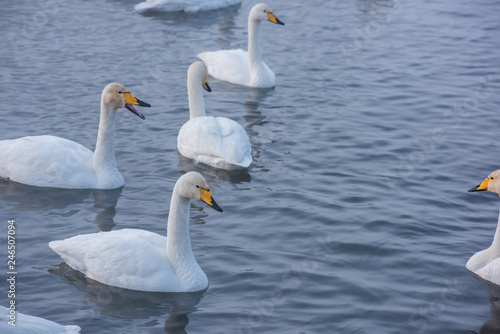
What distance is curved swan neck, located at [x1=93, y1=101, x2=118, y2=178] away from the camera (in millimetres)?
10305

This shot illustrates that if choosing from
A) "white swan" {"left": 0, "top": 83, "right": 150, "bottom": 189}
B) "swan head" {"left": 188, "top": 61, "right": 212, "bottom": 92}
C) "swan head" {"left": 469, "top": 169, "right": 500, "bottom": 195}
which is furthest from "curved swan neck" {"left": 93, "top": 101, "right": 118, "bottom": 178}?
"swan head" {"left": 469, "top": 169, "right": 500, "bottom": 195}

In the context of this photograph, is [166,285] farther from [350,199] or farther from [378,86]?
[378,86]

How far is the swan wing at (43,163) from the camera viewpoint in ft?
33.6

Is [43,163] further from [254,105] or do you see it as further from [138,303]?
[254,105]

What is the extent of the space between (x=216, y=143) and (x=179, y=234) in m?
3.60

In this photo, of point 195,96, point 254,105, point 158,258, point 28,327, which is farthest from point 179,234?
point 254,105

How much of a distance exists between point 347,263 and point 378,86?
7.47m

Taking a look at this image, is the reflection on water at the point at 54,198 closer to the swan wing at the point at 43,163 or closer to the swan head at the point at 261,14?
the swan wing at the point at 43,163

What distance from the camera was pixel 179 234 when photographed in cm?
782

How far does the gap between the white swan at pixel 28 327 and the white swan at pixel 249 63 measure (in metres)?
9.40

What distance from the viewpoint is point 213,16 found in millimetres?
21312

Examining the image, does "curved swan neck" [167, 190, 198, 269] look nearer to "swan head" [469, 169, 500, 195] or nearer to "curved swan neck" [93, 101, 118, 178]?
"curved swan neck" [93, 101, 118, 178]

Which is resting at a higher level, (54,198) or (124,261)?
(124,261)

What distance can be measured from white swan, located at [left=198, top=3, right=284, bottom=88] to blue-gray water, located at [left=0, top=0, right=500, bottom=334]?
311 mm
